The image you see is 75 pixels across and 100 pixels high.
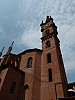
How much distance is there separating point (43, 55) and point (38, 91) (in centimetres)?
769

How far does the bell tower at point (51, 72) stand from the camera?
55.0ft

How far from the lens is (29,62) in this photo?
22609 millimetres

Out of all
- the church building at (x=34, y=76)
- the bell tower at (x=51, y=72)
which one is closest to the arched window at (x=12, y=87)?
the church building at (x=34, y=76)

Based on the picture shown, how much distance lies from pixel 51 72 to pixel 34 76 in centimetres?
296

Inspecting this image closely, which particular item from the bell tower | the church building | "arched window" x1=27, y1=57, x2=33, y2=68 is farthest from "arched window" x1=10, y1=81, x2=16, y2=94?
"arched window" x1=27, y1=57, x2=33, y2=68

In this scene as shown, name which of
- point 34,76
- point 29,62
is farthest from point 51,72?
point 29,62

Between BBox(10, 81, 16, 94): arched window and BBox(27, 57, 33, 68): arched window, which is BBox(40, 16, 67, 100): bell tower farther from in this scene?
BBox(10, 81, 16, 94): arched window

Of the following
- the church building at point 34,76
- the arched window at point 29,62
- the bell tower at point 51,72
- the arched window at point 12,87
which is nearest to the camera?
the church building at point 34,76

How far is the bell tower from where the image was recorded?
16.8 metres

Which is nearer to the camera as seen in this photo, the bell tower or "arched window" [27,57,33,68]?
the bell tower

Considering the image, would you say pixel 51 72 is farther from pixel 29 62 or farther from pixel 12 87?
pixel 12 87

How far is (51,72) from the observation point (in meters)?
19.8

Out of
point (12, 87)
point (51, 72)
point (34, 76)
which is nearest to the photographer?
point (12, 87)

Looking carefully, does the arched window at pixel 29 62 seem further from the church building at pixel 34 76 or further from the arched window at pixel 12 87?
the arched window at pixel 12 87
